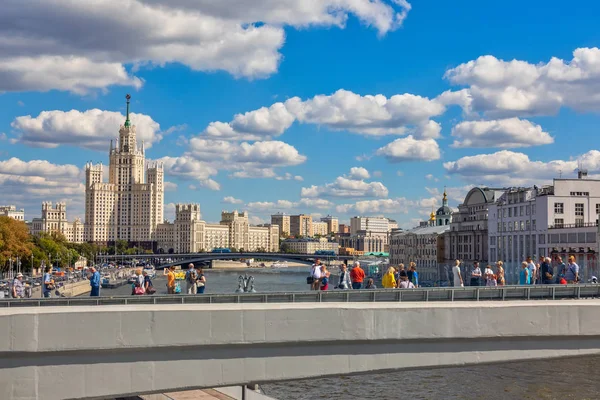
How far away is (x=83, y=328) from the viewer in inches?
532

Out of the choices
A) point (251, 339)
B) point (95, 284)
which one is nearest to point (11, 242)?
point (95, 284)

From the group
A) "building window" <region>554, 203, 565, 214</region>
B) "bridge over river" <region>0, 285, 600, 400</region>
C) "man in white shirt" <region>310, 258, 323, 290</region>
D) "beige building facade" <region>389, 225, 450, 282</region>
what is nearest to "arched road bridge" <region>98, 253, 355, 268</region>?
"beige building facade" <region>389, 225, 450, 282</region>

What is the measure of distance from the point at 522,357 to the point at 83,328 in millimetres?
8368

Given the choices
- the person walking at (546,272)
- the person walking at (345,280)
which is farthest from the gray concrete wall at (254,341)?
the person walking at (345,280)

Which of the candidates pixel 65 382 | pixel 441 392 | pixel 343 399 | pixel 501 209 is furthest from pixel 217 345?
pixel 501 209

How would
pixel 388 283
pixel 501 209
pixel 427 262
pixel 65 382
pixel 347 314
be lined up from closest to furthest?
pixel 65 382, pixel 347 314, pixel 388 283, pixel 501 209, pixel 427 262

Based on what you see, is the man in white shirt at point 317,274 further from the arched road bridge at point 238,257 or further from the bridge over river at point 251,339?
the arched road bridge at point 238,257

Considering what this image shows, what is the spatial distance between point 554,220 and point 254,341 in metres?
60.5

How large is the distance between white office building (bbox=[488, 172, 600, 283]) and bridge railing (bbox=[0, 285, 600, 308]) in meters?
47.0

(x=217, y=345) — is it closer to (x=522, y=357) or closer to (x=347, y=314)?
(x=347, y=314)

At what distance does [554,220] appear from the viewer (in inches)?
2734

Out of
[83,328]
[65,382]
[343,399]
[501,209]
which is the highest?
[501,209]

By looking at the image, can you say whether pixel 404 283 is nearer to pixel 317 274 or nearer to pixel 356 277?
pixel 356 277

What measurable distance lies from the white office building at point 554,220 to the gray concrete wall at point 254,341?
49254mm
